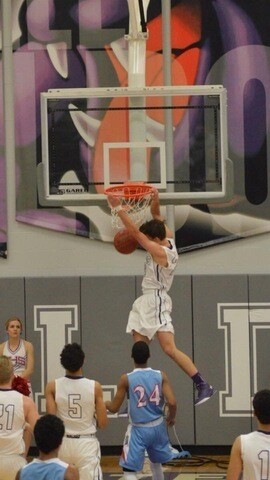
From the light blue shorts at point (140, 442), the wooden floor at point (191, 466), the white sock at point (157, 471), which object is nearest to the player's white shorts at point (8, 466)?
the light blue shorts at point (140, 442)

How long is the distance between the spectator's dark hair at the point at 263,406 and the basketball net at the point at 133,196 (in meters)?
3.51

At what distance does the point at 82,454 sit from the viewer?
9.12 meters

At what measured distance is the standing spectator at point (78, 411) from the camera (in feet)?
30.0

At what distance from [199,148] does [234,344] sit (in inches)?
97.5

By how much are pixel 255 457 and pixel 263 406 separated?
1.14 feet

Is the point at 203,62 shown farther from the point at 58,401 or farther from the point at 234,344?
the point at 58,401

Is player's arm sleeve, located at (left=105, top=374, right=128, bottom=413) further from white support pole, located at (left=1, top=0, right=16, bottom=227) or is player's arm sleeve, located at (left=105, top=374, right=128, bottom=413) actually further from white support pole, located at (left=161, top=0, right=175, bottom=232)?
white support pole, located at (left=1, top=0, right=16, bottom=227)

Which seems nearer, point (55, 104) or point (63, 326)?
point (55, 104)

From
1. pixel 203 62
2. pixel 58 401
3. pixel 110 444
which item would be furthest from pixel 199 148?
→ pixel 58 401

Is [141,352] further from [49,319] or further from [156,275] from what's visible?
[49,319]

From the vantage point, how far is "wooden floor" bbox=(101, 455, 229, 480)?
12.4m

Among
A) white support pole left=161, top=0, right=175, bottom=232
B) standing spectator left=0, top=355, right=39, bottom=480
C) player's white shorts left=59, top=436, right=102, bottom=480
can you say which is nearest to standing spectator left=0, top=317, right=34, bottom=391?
white support pole left=161, top=0, right=175, bottom=232

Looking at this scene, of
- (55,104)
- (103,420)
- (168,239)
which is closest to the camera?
(103,420)

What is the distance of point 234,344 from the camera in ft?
44.4
